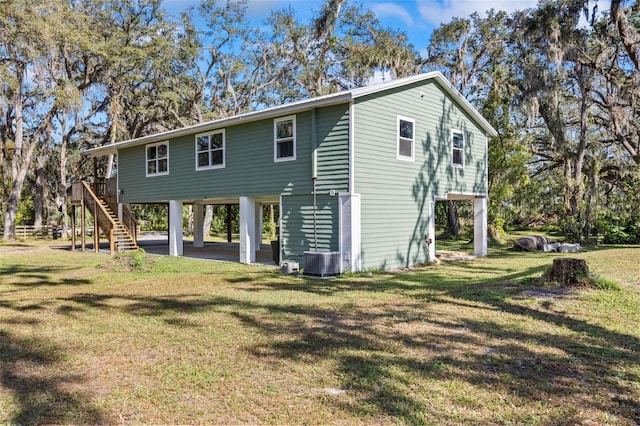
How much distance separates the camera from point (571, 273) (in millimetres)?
7578

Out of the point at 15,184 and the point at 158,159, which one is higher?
the point at 158,159

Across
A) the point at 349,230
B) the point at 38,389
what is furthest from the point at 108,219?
the point at 38,389

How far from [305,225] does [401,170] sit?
3.13m

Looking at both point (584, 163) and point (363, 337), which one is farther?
point (584, 163)

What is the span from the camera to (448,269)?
12094 millimetres

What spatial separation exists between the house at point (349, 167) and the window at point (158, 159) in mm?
164

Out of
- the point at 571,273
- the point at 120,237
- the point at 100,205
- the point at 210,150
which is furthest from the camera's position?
the point at 100,205

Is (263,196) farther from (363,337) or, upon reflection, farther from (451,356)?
(451,356)

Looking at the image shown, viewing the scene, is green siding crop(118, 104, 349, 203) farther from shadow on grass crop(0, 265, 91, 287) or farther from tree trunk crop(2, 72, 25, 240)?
tree trunk crop(2, 72, 25, 240)

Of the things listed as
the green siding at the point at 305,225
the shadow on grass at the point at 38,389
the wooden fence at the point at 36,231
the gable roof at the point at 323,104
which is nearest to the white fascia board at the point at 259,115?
the gable roof at the point at 323,104

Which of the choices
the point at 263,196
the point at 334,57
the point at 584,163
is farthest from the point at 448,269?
the point at 334,57

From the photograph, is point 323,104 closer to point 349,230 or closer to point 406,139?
point 406,139

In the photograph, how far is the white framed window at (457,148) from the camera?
1449cm

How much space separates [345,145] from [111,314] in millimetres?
6473
